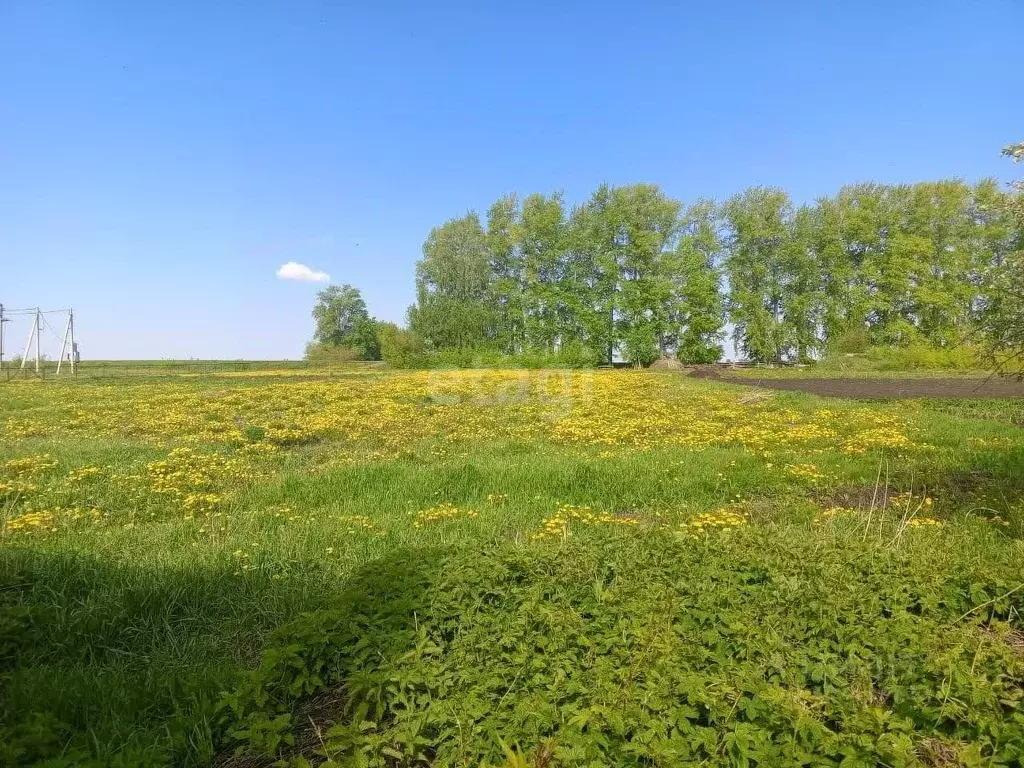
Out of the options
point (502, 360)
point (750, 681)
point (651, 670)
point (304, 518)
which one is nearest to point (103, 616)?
point (304, 518)

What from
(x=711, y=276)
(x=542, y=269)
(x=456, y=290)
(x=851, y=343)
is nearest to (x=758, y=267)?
(x=711, y=276)

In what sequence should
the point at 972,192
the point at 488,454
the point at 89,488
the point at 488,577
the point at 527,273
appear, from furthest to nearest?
the point at 527,273 < the point at 972,192 < the point at 488,454 < the point at 89,488 < the point at 488,577

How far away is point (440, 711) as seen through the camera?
9.57 feet

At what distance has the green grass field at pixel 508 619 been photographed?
277 centimetres

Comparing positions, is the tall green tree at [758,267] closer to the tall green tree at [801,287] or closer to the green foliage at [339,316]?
the tall green tree at [801,287]

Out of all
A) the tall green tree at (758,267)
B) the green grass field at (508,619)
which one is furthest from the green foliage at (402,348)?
the green grass field at (508,619)

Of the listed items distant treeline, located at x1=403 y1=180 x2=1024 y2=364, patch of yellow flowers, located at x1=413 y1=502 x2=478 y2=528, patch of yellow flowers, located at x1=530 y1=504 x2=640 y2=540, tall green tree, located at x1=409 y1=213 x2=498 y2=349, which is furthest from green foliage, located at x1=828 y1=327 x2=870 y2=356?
patch of yellow flowers, located at x1=413 y1=502 x2=478 y2=528

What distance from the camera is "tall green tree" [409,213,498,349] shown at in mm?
61969

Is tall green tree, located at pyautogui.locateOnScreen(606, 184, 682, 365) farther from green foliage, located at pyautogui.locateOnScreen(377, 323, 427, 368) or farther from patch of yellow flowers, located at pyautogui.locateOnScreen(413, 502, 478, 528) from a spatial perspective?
patch of yellow flowers, located at pyautogui.locateOnScreen(413, 502, 478, 528)

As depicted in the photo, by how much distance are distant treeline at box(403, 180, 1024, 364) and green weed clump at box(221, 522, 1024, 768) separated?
5099 cm

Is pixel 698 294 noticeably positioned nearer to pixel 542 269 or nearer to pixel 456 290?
pixel 542 269

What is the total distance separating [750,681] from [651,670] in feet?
1.63

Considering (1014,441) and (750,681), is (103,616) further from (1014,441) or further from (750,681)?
(1014,441)

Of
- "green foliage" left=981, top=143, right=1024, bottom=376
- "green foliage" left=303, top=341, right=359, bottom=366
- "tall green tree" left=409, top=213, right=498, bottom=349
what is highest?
"tall green tree" left=409, top=213, right=498, bottom=349
